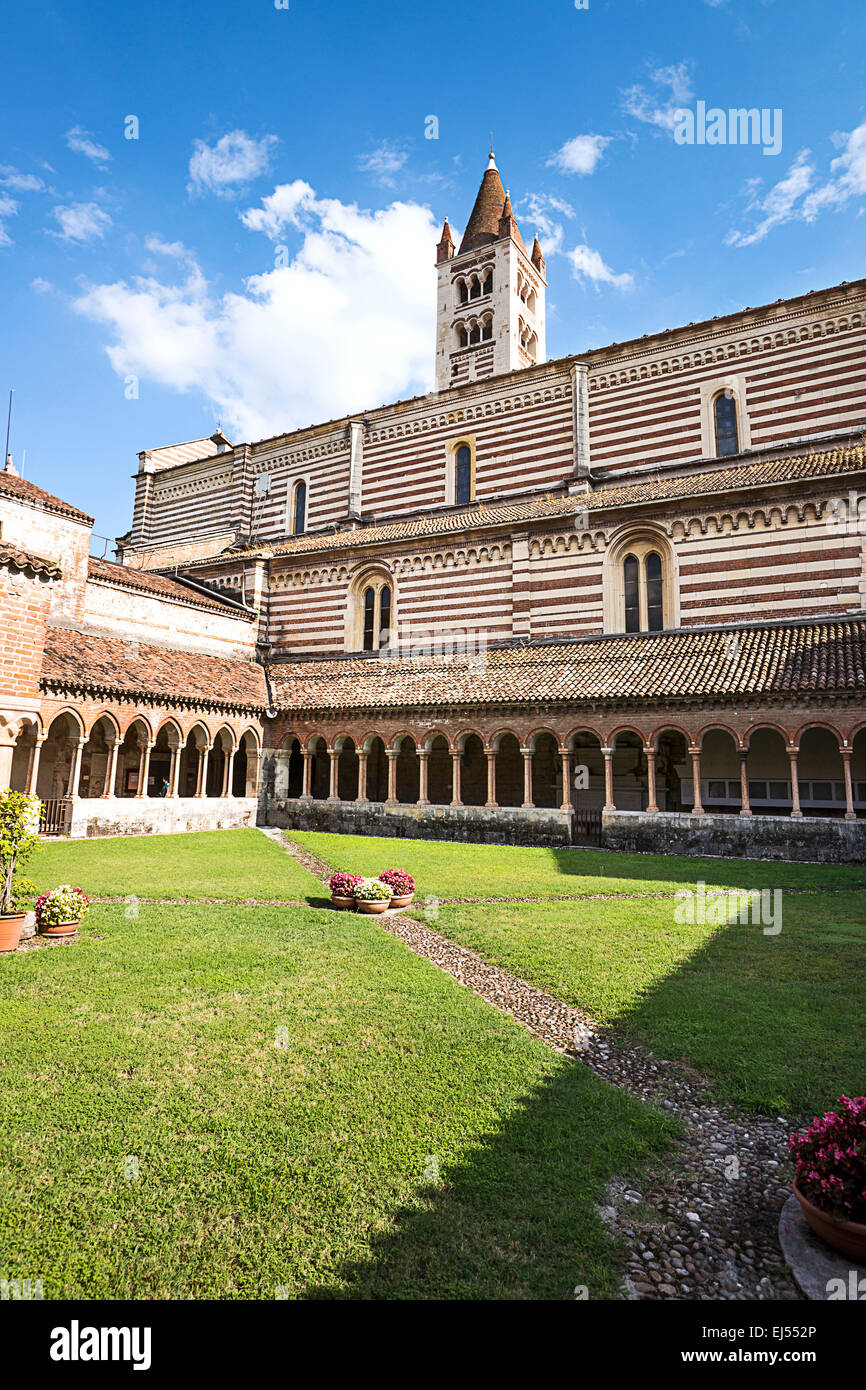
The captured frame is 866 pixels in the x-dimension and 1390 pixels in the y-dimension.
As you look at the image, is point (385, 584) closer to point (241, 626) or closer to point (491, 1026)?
point (241, 626)

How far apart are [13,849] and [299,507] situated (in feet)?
103

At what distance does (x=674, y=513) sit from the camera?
24484 mm

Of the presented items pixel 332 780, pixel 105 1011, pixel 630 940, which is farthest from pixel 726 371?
pixel 105 1011

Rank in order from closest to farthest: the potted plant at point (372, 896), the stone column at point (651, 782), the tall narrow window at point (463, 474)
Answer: the potted plant at point (372, 896)
the stone column at point (651, 782)
the tall narrow window at point (463, 474)

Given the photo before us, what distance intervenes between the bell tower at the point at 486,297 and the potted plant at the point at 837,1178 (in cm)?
3971

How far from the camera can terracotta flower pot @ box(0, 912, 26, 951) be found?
8.88 metres

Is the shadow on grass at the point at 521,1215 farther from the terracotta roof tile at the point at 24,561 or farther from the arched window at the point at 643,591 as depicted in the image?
the arched window at the point at 643,591

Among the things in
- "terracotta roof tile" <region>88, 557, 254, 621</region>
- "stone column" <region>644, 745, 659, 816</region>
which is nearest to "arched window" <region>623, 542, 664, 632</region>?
"stone column" <region>644, 745, 659, 816</region>

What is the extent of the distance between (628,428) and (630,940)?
81.6 feet

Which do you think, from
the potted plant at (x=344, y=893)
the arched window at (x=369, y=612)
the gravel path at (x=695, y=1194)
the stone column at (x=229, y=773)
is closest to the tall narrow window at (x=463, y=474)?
the arched window at (x=369, y=612)

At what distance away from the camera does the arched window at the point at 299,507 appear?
37438mm

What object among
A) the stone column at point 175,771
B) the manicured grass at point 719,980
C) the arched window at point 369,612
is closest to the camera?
the manicured grass at point 719,980

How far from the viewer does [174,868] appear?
51.1 ft

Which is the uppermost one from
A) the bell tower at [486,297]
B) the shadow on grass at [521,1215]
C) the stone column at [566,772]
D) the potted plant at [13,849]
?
the bell tower at [486,297]
